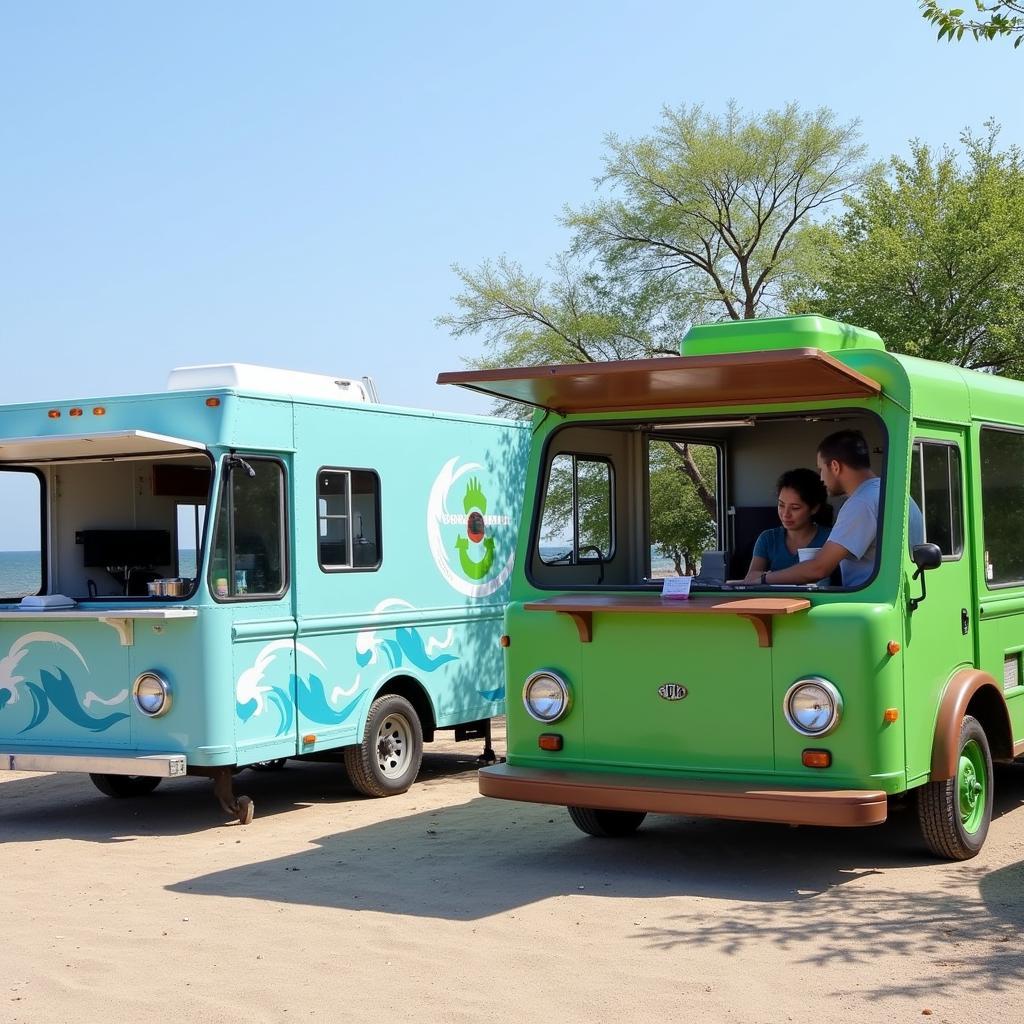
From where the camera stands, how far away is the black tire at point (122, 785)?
1109 centimetres

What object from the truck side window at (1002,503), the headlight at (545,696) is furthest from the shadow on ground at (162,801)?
the truck side window at (1002,503)

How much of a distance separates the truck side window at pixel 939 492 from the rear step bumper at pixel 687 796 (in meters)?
1.58

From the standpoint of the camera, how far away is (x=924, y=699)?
7.30 m

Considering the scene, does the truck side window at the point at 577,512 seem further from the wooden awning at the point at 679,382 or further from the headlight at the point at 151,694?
the headlight at the point at 151,694

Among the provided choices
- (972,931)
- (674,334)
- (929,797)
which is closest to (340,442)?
(929,797)

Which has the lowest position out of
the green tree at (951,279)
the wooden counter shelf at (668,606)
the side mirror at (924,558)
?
the wooden counter shelf at (668,606)

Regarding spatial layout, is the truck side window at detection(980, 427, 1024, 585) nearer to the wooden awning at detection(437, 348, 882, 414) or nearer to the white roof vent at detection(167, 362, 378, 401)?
the wooden awning at detection(437, 348, 882, 414)

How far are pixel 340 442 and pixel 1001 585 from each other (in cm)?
450

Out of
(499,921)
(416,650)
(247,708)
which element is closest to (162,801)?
(247,708)

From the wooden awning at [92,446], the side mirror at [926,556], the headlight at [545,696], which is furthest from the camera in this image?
the wooden awning at [92,446]

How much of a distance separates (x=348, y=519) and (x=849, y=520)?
4150mm

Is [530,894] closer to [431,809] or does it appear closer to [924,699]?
[924,699]

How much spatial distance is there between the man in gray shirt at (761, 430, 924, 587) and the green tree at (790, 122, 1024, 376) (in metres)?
13.1

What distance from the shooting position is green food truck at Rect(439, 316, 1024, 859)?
A: 22.8ft
